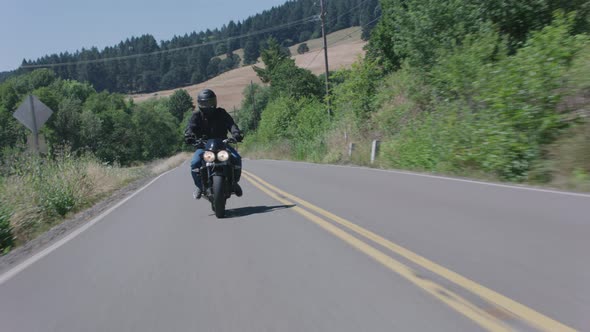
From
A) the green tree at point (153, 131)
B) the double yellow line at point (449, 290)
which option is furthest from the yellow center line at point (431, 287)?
the green tree at point (153, 131)

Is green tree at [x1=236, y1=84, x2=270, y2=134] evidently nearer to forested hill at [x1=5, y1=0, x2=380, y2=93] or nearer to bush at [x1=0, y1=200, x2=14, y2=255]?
forested hill at [x1=5, y1=0, x2=380, y2=93]

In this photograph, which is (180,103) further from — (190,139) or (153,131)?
(190,139)

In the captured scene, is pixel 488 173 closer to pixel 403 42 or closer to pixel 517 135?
pixel 517 135

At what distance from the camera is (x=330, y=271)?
5.02 meters

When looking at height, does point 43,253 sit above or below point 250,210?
above

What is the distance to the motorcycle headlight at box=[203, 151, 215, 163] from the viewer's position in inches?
342

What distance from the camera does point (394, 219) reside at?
293 inches

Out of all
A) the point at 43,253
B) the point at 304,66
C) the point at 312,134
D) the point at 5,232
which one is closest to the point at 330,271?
the point at 43,253

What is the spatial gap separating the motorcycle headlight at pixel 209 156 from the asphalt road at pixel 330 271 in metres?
0.99

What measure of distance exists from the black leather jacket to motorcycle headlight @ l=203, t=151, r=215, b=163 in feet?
2.60

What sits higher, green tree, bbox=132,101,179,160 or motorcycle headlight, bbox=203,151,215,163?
motorcycle headlight, bbox=203,151,215,163

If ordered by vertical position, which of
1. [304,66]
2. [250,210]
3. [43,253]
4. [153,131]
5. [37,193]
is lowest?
[153,131]

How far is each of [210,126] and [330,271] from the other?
5.13 metres

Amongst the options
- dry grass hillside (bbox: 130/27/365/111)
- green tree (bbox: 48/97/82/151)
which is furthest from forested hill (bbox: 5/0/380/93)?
green tree (bbox: 48/97/82/151)
